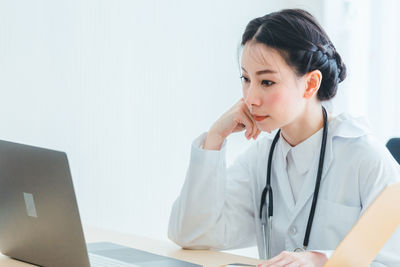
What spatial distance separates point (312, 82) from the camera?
5.16ft

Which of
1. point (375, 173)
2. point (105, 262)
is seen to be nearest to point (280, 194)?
point (375, 173)

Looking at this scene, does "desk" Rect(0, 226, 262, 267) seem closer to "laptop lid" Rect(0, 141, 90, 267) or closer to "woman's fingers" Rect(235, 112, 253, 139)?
"laptop lid" Rect(0, 141, 90, 267)

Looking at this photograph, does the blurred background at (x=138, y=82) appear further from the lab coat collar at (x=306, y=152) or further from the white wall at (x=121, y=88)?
the lab coat collar at (x=306, y=152)

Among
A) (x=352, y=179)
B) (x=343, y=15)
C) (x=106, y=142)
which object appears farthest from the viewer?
(x=343, y=15)

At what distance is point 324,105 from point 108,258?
0.75 metres

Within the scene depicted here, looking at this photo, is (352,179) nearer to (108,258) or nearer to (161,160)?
(108,258)

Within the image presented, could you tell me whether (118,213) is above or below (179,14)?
below

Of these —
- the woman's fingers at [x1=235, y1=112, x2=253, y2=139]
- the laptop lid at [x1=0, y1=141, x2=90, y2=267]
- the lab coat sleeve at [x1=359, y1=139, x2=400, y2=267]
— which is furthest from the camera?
the woman's fingers at [x1=235, y1=112, x2=253, y2=139]

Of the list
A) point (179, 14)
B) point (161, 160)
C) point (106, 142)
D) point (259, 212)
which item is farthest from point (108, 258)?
point (179, 14)

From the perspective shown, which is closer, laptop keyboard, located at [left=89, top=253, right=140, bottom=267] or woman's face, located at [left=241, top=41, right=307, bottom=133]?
laptop keyboard, located at [left=89, top=253, right=140, bottom=267]

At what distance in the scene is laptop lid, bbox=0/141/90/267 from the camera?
1.17 meters

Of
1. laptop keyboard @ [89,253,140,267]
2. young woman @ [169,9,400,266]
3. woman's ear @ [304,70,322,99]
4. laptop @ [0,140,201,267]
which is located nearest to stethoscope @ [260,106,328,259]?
young woman @ [169,9,400,266]

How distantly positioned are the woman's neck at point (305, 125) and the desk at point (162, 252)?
0.40 meters

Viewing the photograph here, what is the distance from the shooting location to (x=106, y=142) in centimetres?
222
